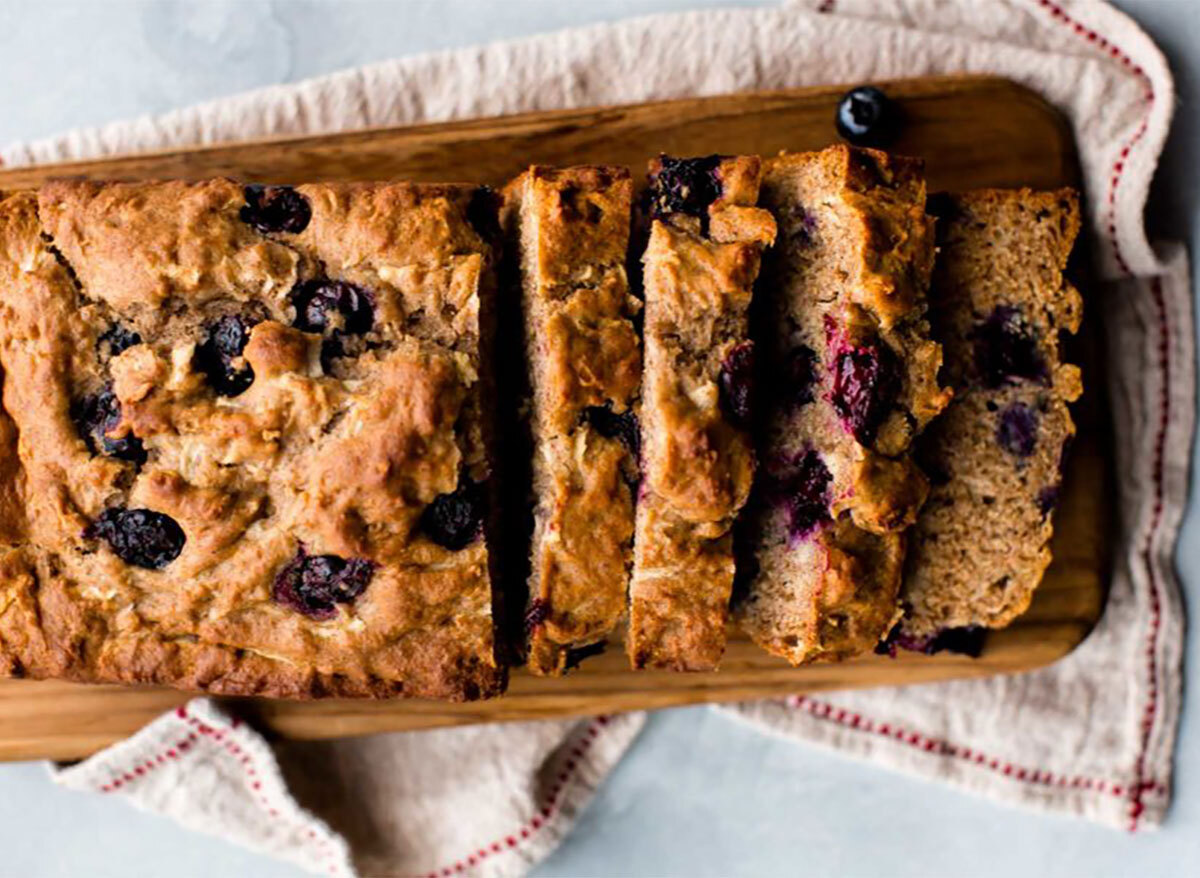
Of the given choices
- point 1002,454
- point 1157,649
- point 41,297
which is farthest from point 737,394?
point 1157,649

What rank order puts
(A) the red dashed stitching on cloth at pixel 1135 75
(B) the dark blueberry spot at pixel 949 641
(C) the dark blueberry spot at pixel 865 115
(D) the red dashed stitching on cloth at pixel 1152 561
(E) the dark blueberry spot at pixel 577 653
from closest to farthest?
(E) the dark blueberry spot at pixel 577 653, (B) the dark blueberry spot at pixel 949 641, (C) the dark blueberry spot at pixel 865 115, (A) the red dashed stitching on cloth at pixel 1135 75, (D) the red dashed stitching on cloth at pixel 1152 561

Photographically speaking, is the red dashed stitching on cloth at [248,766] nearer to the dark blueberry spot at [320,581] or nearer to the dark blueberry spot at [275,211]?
the dark blueberry spot at [320,581]

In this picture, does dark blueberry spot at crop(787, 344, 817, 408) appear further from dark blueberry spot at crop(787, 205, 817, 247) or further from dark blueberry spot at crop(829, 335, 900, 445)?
dark blueberry spot at crop(787, 205, 817, 247)

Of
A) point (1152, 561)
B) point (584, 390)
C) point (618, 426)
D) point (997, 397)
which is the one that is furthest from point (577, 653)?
point (1152, 561)

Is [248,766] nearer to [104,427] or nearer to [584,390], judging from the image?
[104,427]

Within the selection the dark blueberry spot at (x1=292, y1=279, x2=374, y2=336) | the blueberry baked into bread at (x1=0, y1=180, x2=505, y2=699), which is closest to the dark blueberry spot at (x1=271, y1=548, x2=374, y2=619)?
the blueberry baked into bread at (x1=0, y1=180, x2=505, y2=699)

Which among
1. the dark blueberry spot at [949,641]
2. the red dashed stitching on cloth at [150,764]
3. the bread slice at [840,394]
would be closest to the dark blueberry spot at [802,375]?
the bread slice at [840,394]
